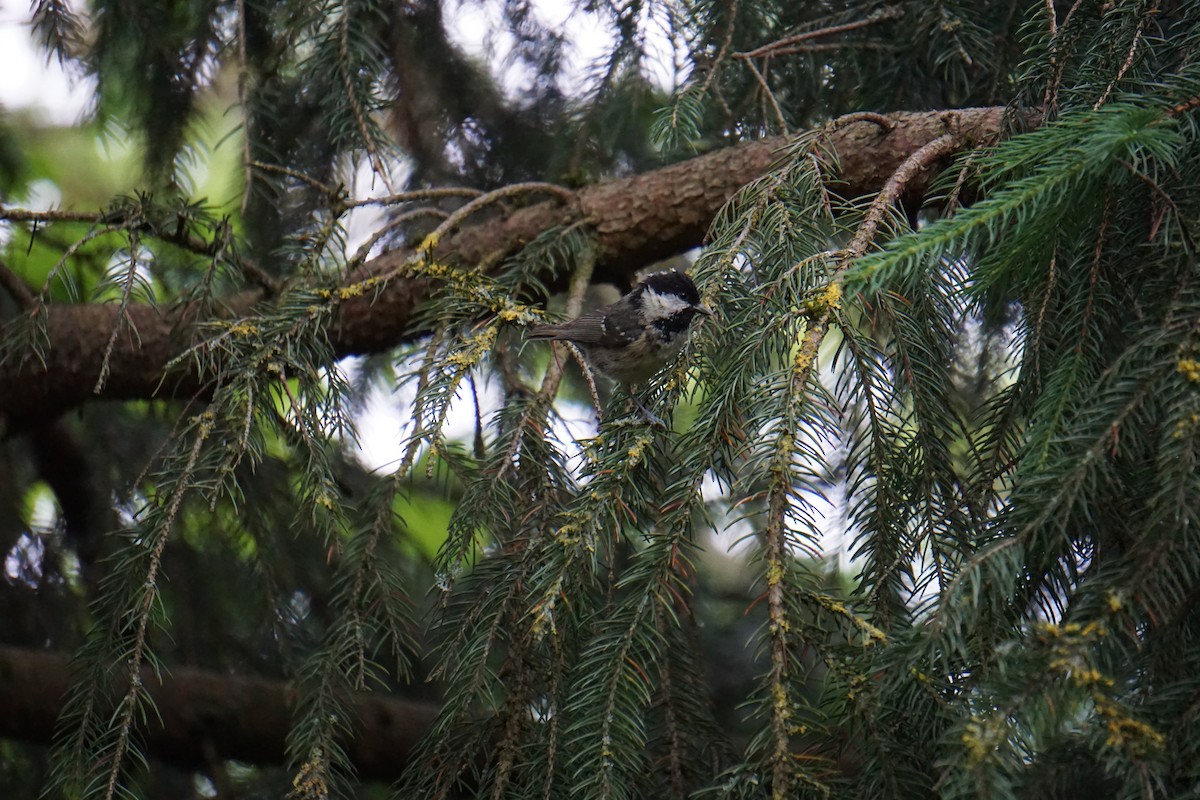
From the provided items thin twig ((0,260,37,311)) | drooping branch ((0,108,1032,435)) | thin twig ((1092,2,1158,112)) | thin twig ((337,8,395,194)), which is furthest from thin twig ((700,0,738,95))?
thin twig ((0,260,37,311))

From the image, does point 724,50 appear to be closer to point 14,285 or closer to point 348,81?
point 348,81

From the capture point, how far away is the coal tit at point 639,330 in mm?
2480

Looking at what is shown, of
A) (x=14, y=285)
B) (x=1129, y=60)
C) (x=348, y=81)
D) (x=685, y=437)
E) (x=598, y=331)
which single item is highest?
(x=348, y=81)

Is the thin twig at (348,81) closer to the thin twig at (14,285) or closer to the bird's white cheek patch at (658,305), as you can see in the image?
the bird's white cheek patch at (658,305)

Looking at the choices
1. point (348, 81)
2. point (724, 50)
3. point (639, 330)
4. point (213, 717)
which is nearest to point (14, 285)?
point (348, 81)

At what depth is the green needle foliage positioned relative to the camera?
121cm

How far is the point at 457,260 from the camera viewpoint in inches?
106

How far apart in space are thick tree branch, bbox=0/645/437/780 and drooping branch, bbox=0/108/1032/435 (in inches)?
30.7

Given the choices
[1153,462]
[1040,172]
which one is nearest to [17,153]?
[1040,172]

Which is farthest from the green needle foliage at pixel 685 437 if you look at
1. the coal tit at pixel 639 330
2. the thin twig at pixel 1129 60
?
the coal tit at pixel 639 330

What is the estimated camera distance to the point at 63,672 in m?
2.90

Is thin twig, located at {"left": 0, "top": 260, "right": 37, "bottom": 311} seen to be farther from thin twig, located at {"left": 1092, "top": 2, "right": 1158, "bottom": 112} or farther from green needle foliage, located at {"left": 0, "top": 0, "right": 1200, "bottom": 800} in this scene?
thin twig, located at {"left": 1092, "top": 2, "right": 1158, "bottom": 112}

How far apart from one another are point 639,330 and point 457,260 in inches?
21.7

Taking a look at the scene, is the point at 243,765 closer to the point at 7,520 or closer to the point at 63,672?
the point at 63,672
